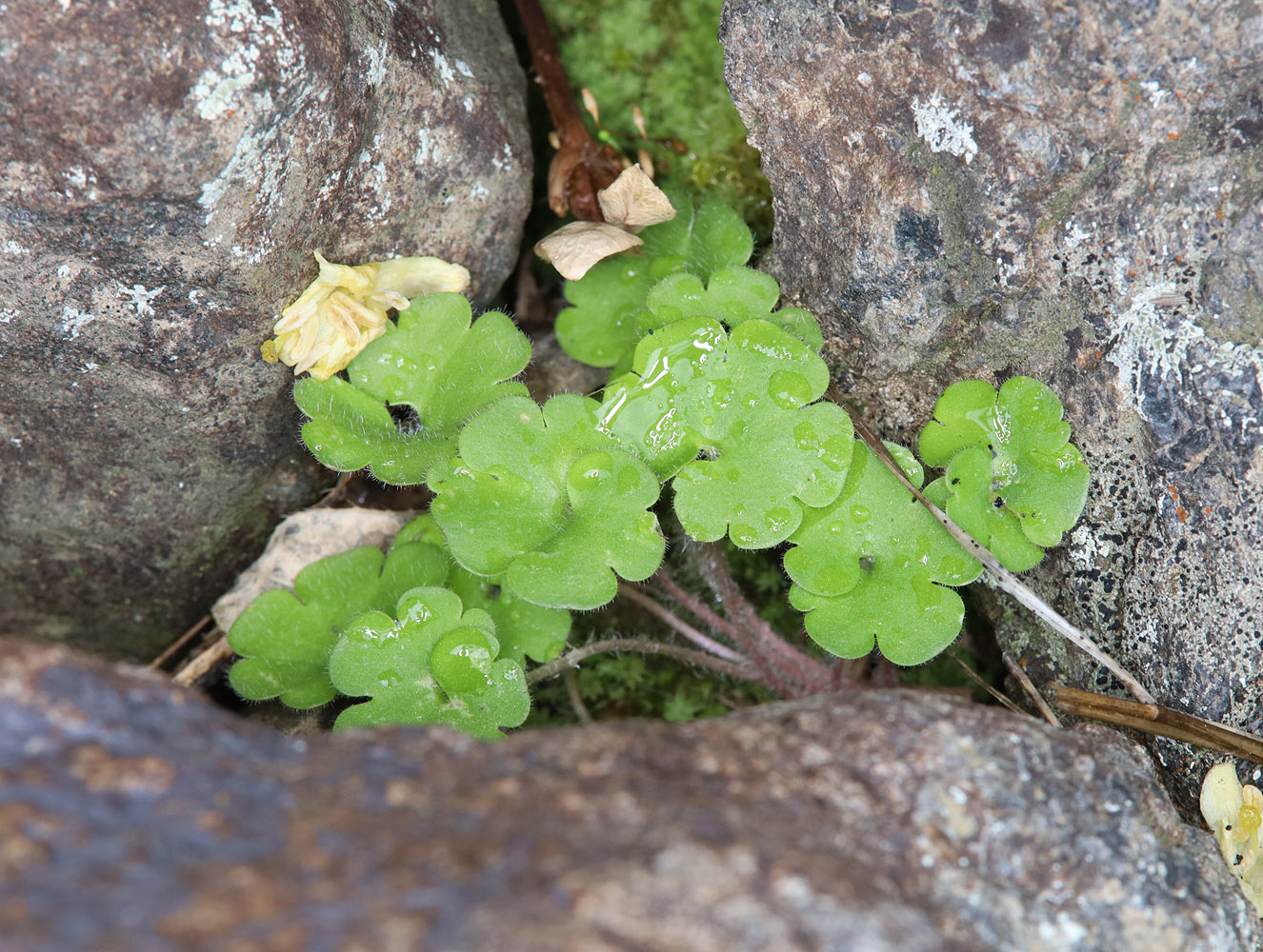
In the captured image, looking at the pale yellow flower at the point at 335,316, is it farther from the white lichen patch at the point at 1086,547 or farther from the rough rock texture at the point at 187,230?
the white lichen patch at the point at 1086,547

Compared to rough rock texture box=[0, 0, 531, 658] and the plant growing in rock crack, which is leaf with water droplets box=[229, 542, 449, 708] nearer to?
the plant growing in rock crack

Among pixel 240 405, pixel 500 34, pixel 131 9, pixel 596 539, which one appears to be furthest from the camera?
pixel 500 34

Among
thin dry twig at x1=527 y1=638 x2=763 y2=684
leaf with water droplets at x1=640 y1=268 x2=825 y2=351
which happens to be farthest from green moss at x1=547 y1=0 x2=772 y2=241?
thin dry twig at x1=527 y1=638 x2=763 y2=684

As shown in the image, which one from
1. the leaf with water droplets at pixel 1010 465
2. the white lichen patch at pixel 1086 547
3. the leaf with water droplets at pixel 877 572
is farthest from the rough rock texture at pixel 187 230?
the white lichen patch at pixel 1086 547

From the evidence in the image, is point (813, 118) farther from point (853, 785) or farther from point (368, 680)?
point (368, 680)

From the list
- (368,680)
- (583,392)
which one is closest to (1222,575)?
(583,392)

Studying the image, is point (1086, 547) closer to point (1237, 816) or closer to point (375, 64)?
point (1237, 816)

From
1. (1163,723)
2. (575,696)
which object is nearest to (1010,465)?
(1163,723)
